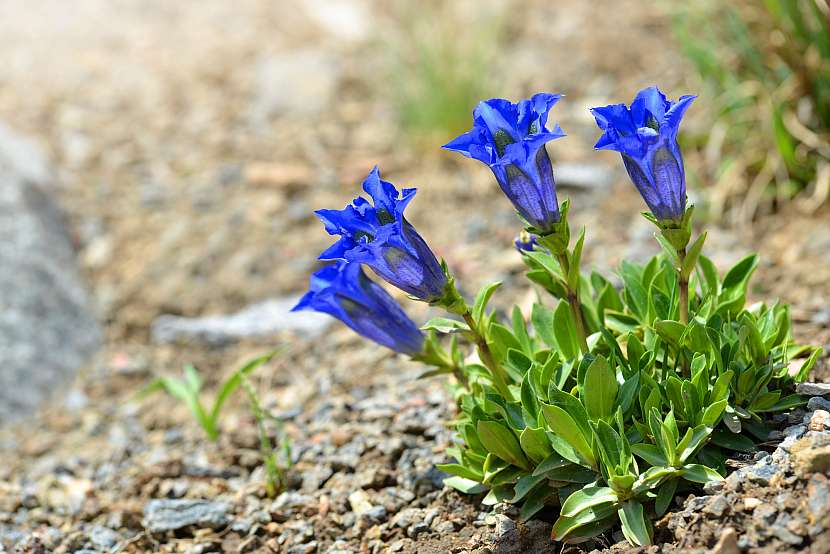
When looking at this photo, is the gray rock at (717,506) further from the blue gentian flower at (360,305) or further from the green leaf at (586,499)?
the blue gentian flower at (360,305)

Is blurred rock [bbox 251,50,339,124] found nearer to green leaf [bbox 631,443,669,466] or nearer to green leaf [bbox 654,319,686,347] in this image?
green leaf [bbox 654,319,686,347]

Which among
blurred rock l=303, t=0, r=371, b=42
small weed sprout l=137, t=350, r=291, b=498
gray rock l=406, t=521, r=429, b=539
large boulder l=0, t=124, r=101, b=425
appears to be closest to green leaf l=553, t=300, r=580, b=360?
gray rock l=406, t=521, r=429, b=539

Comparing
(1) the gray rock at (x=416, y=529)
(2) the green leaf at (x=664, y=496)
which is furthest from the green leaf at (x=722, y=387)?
(1) the gray rock at (x=416, y=529)

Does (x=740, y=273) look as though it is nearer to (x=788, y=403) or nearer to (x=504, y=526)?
(x=788, y=403)

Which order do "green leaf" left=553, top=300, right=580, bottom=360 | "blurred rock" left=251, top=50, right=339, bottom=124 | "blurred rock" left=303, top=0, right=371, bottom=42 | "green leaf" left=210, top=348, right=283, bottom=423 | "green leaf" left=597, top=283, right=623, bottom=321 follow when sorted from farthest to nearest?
"blurred rock" left=303, top=0, right=371, bottom=42 < "blurred rock" left=251, top=50, right=339, bottom=124 < "green leaf" left=210, top=348, right=283, bottom=423 < "green leaf" left=597, top=283, right=623, bottom=321 < "green leaf" left=553, top=300, right=580, bottom=360

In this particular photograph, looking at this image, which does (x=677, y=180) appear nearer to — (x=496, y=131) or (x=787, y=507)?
(x=496, y=131)

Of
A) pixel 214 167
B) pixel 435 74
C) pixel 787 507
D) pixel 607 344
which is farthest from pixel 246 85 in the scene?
pixel 787 507
